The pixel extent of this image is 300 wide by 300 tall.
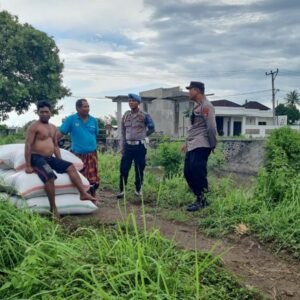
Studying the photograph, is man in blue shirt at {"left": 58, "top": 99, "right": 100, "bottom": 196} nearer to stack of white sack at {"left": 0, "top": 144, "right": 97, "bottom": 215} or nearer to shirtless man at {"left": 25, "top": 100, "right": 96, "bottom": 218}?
stack of white sack at {"left": 0, "top": 144, "right": 97, "bottom": 215}

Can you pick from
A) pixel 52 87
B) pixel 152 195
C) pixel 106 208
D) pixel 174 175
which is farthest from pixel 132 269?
pixel 52 87

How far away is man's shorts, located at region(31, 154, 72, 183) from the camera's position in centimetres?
496

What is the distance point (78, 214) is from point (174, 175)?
3.28 meters

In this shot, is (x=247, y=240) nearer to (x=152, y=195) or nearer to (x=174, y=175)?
(x=152, y=195)

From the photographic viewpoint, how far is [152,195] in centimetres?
694

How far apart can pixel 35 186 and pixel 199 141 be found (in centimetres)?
217

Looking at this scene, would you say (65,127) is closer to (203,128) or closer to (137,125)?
(137,125)

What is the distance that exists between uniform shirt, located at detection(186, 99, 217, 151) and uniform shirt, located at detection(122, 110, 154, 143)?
43.1 inches

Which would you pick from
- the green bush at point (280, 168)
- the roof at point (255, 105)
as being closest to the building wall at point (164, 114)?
the roof at point (255, 105)

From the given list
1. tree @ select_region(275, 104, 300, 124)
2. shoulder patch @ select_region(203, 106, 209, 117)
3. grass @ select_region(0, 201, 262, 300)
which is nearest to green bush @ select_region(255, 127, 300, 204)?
shoulder patch @ select_region(203, 106, 209, 117)

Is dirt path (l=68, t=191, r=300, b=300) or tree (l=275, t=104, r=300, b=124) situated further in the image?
tree (l=275, t=104, r=300, b=124)

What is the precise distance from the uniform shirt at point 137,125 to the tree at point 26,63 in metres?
18.3

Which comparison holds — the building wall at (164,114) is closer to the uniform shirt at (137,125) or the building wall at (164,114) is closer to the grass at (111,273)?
the uniform shirt at (137,125)

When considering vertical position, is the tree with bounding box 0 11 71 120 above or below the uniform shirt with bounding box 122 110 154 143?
above
